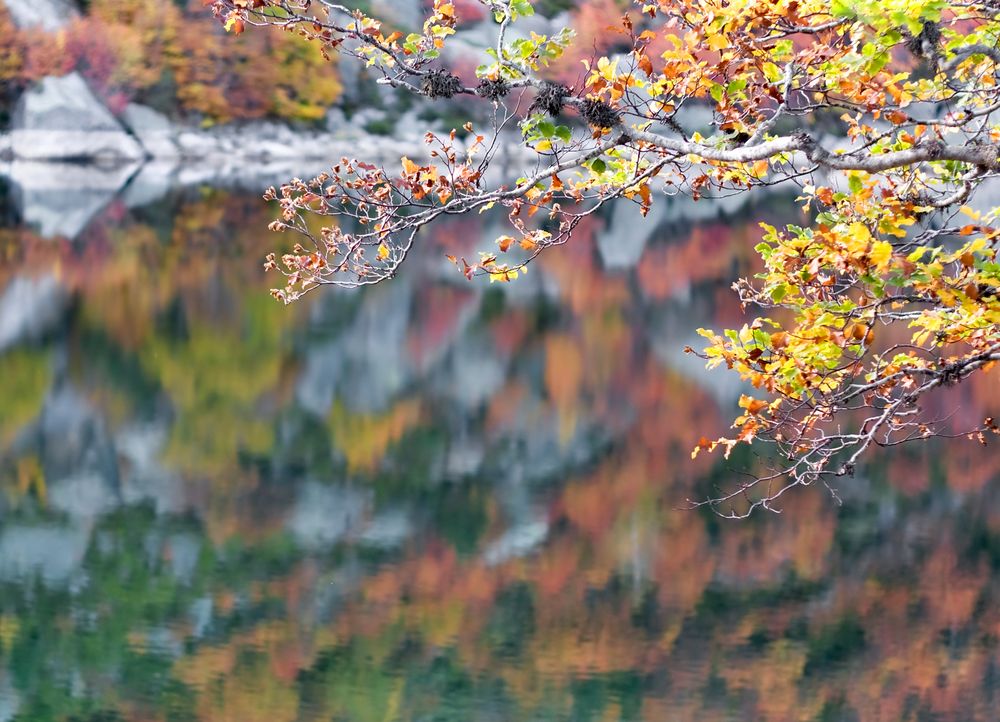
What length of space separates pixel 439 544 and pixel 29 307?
14315mm

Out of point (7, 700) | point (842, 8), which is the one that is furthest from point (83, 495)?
point (842, 8)

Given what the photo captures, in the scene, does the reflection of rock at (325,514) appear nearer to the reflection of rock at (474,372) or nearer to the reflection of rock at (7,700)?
the reflection of rock at (7,700)

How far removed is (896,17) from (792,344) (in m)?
1.65

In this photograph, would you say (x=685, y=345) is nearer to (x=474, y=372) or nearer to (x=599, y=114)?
(x=474, y=372)

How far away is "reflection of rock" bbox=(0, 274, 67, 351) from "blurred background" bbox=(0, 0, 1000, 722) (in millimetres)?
98

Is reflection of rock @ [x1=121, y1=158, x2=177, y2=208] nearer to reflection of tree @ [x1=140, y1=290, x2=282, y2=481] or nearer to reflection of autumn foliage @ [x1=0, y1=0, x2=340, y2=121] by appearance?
reflection of autumn foliage @ [x1=0, y1=0, x2=340, y2=121]

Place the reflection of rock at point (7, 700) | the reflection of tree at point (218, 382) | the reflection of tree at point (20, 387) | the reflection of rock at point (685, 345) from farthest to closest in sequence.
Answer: the reflection of rock at point (685, 345)
the reflection of tree at point (20, 387)
the reflection of tree at point (218, 382)
the reflection of rock at point (7, 700)

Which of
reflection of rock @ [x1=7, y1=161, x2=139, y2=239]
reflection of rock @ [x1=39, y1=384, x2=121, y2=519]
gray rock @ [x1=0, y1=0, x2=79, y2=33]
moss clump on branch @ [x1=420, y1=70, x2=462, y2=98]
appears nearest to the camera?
moss clump on branch @ [x1=420, y1=70, x2=462, y2=98]

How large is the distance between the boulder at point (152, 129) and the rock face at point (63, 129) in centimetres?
274

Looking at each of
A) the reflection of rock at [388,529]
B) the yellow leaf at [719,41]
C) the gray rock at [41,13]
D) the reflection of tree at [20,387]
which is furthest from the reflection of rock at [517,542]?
the gray rock at [41,13]

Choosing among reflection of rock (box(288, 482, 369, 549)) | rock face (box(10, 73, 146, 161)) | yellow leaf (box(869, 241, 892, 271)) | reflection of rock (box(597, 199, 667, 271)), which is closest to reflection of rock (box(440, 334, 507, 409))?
reflection of rock (box(288, 482, 369, 549))

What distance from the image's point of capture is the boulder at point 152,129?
6488cm

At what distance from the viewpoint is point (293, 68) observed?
73.4 meters

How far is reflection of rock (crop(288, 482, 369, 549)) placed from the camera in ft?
42.2
